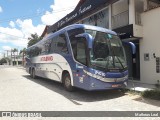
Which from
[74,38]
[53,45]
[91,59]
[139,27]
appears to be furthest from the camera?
[139,27]

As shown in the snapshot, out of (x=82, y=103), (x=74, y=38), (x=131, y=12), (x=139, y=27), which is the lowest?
(x=82, y=103)

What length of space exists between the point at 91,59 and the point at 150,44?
5269mm

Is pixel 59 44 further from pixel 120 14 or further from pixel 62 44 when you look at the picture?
pixel 120 14

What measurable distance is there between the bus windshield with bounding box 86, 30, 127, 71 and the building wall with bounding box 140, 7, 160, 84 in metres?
3.27

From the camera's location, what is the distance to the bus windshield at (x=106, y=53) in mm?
8383

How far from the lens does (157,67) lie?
1155 cm

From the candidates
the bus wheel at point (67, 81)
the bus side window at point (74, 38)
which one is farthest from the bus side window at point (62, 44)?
the bus wheel at point (67, 81)

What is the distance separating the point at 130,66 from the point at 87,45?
7.38 m

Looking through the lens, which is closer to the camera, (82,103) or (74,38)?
(82,103)

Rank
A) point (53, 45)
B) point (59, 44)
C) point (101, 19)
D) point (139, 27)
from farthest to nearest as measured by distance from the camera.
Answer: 1. point (101, 19)
2. point (139, 27)
3. point (53, 45)
4. point (59, 44)

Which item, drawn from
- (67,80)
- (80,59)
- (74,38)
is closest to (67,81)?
(67,80)

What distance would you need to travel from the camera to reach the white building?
11648 mm

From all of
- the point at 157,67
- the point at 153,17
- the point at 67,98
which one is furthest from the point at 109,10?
the point at 67,98

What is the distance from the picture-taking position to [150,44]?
11867 millimetres
